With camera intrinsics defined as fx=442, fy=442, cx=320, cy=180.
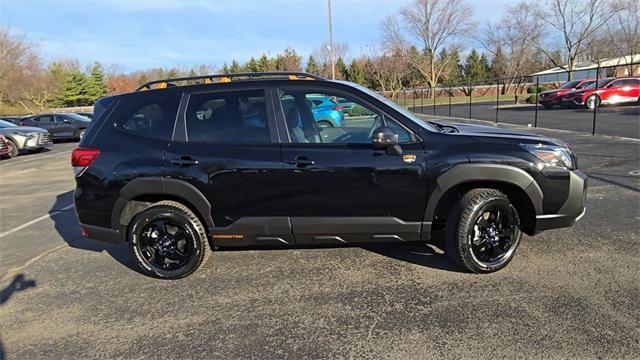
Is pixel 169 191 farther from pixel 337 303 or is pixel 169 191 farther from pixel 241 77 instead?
pixel 337 303

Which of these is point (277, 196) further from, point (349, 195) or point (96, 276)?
point (96, 276)

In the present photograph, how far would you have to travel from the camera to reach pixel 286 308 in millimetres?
3568

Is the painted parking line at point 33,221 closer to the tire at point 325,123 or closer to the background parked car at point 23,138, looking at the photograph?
the tire at point 325,123

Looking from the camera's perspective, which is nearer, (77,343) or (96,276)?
(77,343)

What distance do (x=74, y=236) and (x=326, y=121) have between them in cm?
394

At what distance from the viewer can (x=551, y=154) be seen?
3.86m

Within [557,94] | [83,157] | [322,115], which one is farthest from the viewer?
[557,94]

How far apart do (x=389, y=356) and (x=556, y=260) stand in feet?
7.36

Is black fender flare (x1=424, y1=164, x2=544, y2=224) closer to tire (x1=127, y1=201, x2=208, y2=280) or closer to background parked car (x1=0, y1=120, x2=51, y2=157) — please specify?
tire (x1=127, y1=201, x2=208, y2=280)

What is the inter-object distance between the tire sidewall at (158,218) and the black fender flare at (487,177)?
221 centimetres

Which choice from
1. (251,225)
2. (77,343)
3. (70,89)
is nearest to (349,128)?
(251,225)

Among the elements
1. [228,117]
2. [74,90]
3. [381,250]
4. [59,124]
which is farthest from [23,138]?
[74,90]

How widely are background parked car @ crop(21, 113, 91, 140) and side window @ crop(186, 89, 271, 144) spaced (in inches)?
851

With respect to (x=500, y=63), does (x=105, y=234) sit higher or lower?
lower
